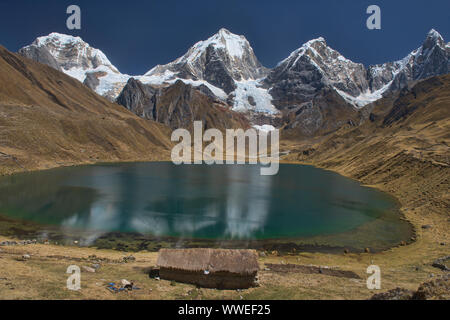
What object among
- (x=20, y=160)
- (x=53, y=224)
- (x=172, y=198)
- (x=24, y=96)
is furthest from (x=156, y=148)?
(x=53, y=224)

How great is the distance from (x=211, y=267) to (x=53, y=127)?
12592 cm

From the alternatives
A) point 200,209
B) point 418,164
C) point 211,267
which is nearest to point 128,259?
point 211,267

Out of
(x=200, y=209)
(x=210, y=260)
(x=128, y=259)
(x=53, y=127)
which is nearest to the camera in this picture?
(x=210, y=260)

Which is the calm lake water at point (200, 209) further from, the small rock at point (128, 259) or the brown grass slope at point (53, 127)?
the brown grass slope at point (53, 127)

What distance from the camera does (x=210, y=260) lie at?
19.5m

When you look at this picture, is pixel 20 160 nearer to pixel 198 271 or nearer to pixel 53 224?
pixel 53 224

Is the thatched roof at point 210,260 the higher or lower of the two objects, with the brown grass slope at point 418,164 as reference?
lower

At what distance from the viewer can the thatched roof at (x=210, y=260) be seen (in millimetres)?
18875

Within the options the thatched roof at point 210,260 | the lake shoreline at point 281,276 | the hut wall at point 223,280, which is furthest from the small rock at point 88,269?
the hut wall at point 223,280

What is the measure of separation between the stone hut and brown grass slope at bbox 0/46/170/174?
82164 millimetres

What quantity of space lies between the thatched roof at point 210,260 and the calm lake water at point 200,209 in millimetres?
15527

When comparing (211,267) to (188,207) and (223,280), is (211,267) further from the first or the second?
(188,207)

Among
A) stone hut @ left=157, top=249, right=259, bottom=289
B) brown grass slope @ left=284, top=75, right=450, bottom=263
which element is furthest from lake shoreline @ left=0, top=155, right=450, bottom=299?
stone hut @ left=157, top=249, right=259, bottom=289

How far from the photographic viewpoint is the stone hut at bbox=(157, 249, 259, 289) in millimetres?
18828
